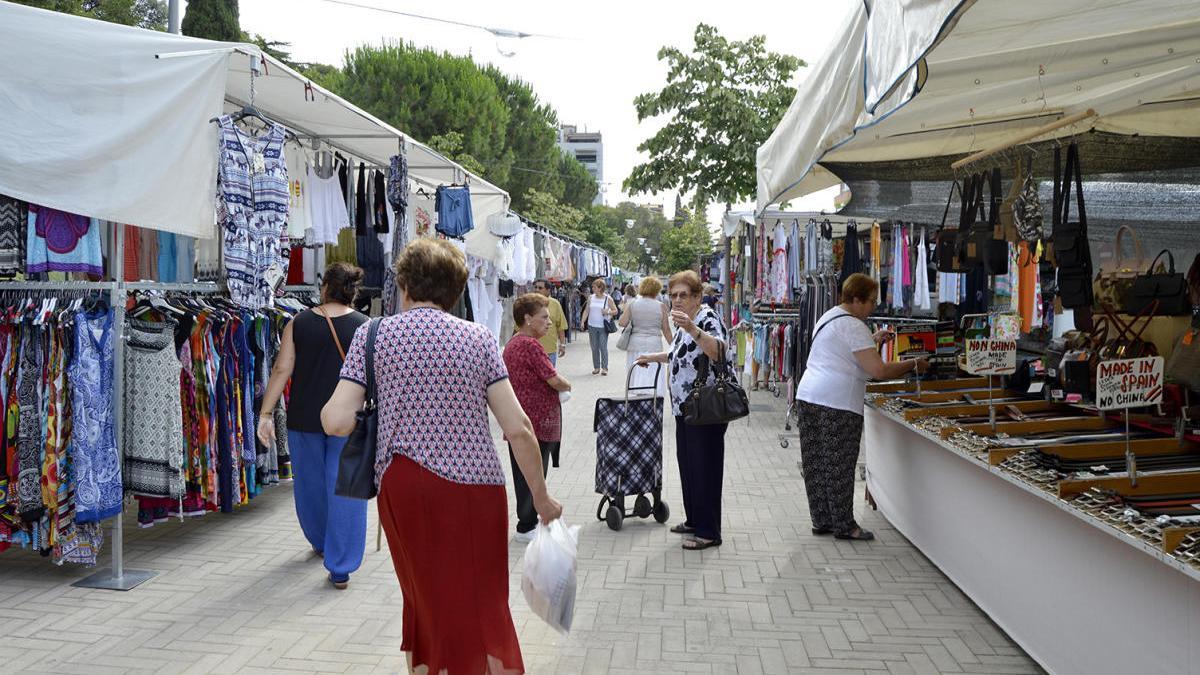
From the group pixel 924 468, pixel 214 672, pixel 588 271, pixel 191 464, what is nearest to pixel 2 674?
pixel 214 672

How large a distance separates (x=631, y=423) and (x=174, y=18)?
13.0 m

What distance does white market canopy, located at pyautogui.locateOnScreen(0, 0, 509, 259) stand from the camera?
4.85 m

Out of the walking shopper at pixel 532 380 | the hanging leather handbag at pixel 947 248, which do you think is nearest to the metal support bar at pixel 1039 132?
the hanging leather handbag at pixel 947 248

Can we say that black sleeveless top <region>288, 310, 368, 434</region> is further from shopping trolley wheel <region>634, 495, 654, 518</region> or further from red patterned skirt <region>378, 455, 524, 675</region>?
shopping trolley wheel <region>634, 495, 654, 518</region>

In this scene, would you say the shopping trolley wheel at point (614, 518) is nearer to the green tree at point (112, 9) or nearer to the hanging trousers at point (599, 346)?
the hanging trousers at point (599, 346)

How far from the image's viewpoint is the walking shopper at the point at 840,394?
234 inches

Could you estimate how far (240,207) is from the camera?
223 inches

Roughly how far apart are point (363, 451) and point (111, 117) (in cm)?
304

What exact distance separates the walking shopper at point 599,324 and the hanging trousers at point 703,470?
10.5m

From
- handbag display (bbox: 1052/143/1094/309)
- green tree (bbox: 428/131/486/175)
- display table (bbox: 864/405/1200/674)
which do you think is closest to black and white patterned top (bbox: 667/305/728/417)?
display table (bbox: 864/405/1200/674)

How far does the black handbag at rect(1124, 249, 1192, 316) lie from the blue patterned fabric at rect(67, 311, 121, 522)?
17.4 feet

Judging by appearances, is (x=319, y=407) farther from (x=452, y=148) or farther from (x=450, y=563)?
(x=452, y=148)

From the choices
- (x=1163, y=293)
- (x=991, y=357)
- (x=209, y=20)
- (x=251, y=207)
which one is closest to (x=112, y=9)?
(x=209, y=20)

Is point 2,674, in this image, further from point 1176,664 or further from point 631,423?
point 1176,664
